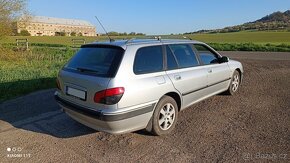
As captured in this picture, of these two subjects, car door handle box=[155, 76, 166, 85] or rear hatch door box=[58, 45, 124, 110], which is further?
car door handle box=[155, 76, 166, 85]

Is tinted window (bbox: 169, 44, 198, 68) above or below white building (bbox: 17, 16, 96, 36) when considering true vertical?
below

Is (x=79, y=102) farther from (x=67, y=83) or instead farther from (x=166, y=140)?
(x=166, y=140)

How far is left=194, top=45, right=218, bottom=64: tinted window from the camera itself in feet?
15.7

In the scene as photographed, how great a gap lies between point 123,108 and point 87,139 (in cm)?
100

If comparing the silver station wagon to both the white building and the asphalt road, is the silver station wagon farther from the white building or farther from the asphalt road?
the white building

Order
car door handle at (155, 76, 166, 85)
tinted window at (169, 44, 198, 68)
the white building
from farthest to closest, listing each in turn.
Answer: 1. the white building
2. tinted window at (169, 44, 198, 68)
3. car door handle at (155, 76, 166, 85)

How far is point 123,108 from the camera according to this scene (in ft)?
10.3

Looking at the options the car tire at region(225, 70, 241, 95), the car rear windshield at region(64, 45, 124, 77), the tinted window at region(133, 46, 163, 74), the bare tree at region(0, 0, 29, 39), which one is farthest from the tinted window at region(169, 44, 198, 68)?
the bare tree at region(0, 0, 29, 39)

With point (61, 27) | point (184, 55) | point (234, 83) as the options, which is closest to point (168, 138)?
point (184, 55)

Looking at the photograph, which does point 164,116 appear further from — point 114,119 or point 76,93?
point 76,93

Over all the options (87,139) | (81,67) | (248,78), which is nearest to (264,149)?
(87,139)

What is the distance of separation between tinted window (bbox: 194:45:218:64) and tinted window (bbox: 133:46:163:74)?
4.07 ft

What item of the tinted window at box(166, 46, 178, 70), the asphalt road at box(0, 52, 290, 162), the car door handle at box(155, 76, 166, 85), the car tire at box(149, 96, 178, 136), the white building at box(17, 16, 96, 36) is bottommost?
the asphalt road at box(0, 52, 290, 162)

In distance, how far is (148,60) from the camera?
361 centimetres
